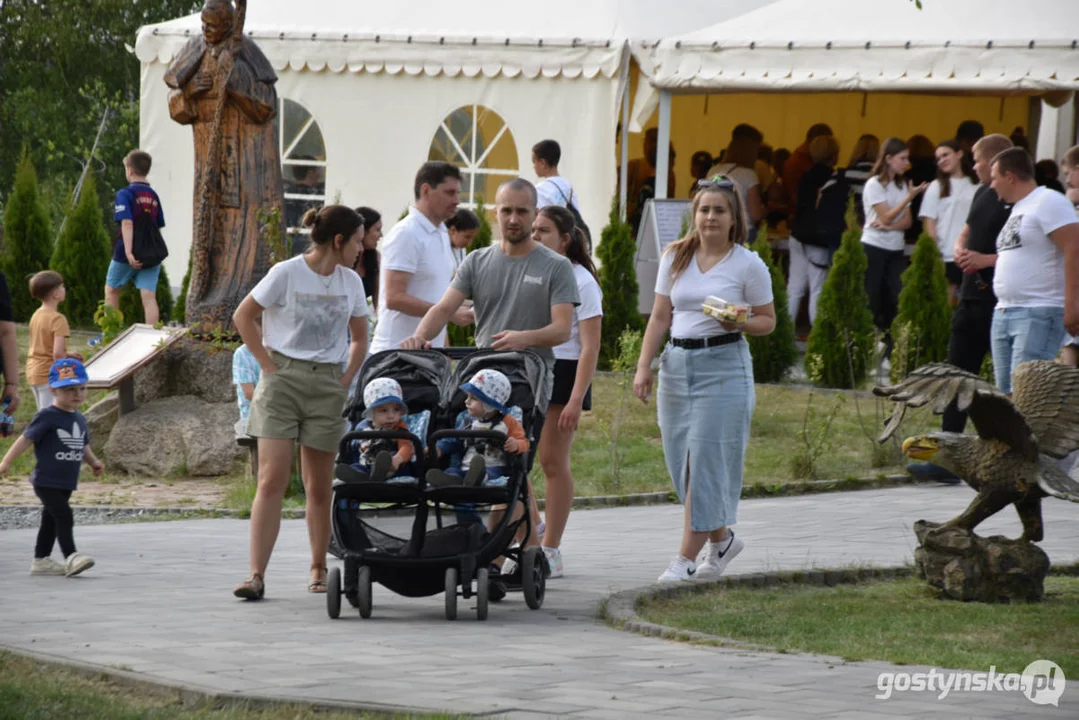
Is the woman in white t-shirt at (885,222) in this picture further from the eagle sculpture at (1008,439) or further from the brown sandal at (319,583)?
the brown sandal at (319,583)

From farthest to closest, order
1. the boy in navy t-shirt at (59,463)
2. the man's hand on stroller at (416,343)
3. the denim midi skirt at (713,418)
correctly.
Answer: the boy in navy t-shirt at (59,463) → the denim midi skirt at (713,418) → the man's hand on stroller at (416,343)

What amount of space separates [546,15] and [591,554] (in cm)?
1037

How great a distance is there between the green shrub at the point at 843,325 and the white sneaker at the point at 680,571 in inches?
299

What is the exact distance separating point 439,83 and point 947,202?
5.78 meters

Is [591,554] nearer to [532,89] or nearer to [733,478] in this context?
[733,478]

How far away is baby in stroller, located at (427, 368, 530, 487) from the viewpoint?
734 centimetres

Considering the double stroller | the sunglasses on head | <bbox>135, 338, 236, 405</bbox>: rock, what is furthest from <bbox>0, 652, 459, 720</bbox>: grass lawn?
<bbox>135, 338, 236, 405</bbox>: rock

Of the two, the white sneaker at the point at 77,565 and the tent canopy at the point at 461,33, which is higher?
the tent canopy at the point at 461,33

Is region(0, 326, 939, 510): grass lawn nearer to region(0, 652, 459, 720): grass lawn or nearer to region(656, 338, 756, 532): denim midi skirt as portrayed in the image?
region(656, 338, 756, 532): denim midi skirt

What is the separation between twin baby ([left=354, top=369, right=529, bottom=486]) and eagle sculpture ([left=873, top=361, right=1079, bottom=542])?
1.58 m

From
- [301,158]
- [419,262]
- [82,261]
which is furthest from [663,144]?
[419,262]

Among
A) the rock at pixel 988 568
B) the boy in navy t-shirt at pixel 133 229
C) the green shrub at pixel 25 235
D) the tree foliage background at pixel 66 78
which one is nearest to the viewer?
the rock at pixel 988 568

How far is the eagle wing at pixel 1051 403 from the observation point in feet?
25.0

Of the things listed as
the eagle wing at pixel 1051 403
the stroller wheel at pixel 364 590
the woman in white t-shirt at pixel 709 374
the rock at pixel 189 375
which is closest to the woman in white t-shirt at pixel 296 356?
the stroller wheel at pixel 364 590
